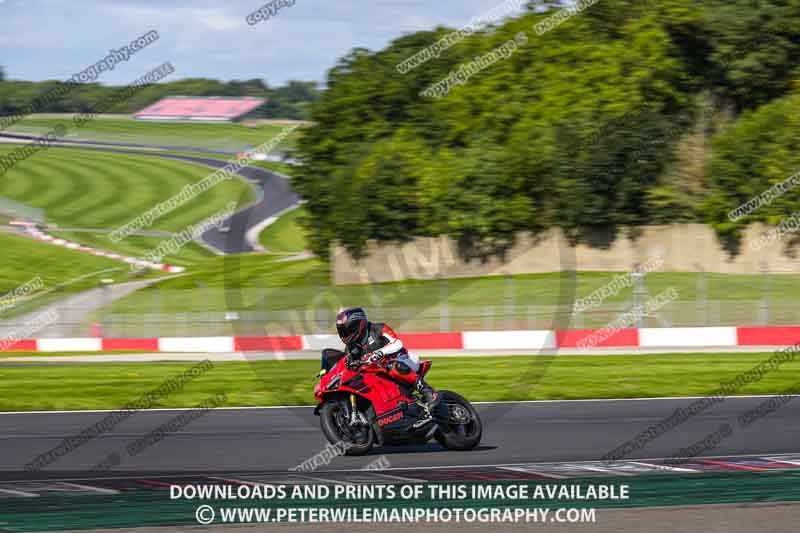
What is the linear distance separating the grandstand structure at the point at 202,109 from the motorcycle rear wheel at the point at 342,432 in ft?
327

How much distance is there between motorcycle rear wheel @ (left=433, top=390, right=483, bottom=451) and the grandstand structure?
99609 mm

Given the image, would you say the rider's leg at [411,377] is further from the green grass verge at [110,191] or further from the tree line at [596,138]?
the green grass verge at [110,191]

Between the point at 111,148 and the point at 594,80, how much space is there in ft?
202

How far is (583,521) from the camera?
8.72 meters

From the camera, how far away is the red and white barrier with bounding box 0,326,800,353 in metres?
26.1

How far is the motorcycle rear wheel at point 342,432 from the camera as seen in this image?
1223cm

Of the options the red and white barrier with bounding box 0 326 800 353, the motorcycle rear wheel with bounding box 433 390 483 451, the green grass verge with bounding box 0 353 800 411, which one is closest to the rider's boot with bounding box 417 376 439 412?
the motorcycle rear wheel with bounding box 433 390 483 451

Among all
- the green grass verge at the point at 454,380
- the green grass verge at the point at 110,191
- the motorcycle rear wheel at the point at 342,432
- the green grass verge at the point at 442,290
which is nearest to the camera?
the motorcycle rear wheel at the point at 342,432

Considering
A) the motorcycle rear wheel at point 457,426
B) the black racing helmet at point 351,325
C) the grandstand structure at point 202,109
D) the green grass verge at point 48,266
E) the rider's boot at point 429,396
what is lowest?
the motorcycle rear wheel at point 457,426

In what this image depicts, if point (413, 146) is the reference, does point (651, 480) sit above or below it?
below

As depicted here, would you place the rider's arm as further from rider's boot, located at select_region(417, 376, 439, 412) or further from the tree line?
the tree line

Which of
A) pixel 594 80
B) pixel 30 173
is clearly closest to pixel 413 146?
pixel 594 80

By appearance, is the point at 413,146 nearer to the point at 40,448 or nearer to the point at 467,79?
the point at 467,79

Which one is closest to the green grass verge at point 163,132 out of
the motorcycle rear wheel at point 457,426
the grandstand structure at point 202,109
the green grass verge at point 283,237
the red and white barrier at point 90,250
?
the grandstand structure at point 202,109
